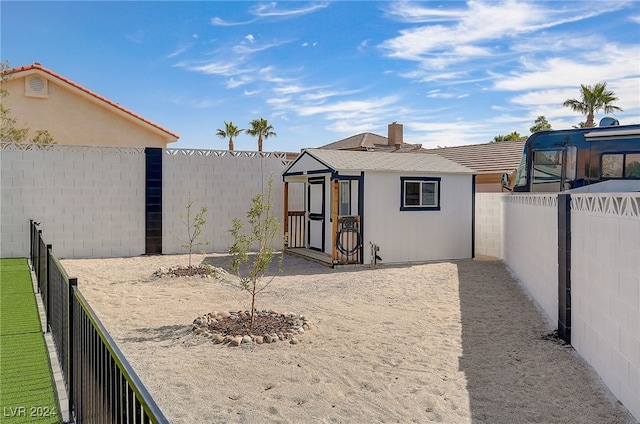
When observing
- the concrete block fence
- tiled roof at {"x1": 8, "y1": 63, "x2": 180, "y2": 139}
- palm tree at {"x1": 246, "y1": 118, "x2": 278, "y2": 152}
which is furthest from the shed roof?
palm tree at {"x1": 246, "y1": 118, "x2": 278, "y2": 152}

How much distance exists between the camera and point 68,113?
20641 mm

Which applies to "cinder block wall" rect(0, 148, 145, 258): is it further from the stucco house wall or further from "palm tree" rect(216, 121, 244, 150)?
"palm tree" rect(216, 121, 244, 150)

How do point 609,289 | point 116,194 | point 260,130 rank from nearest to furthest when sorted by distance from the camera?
1. point 609,289
2. point 116,194
3. point 260,130

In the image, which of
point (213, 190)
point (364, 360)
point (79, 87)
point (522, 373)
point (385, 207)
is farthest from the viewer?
point (79, 87)

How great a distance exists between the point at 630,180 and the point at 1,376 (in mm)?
10583

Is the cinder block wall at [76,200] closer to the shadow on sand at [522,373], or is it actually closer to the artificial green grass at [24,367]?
the artificial green grass at [24,367]

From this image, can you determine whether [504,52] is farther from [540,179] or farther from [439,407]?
[439,407]

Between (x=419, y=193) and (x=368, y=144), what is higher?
(x=368, y=144)

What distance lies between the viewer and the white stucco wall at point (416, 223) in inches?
491

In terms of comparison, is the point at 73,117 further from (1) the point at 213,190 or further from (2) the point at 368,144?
(2) the point at 368,144

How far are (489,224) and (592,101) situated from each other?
18.4 meters

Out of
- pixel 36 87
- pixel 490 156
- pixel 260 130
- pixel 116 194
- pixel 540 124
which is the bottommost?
pixel 116 194

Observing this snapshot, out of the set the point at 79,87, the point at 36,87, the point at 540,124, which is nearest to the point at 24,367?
the point at 79,87

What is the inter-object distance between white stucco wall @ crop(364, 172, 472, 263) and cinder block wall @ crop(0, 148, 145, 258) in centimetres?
677
